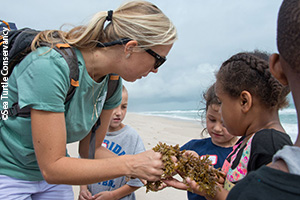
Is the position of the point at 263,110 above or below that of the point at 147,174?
above

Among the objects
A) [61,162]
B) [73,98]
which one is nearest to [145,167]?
[61,162]

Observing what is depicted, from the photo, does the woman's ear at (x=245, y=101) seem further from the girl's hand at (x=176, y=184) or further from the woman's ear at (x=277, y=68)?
the woman's ear at (x=277, y=68)

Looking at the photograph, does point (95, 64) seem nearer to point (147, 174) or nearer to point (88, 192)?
point (147, 174)

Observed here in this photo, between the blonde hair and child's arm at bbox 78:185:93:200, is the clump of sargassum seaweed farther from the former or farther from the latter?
child's arm at bbox 78:185:93:200

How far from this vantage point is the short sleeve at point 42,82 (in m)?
1.75

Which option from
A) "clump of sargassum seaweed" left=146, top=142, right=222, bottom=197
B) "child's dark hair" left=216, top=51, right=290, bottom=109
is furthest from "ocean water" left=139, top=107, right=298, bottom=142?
"clump of sargassum seaweed" left=146, top=142, right=222, bottom=197

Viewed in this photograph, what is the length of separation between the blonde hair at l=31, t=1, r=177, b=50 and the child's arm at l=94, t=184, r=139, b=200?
179 centimetres

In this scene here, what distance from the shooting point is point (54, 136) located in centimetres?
181

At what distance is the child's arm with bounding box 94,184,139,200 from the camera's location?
304cm

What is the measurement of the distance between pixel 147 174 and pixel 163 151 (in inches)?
8.9

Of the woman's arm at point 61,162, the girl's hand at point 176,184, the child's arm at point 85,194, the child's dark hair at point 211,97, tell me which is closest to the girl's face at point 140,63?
the woman's arm at point 61,162

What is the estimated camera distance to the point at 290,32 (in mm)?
1025

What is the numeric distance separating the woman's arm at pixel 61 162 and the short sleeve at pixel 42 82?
2.9 inches

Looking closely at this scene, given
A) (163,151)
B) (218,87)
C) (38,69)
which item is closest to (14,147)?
(38,69)
